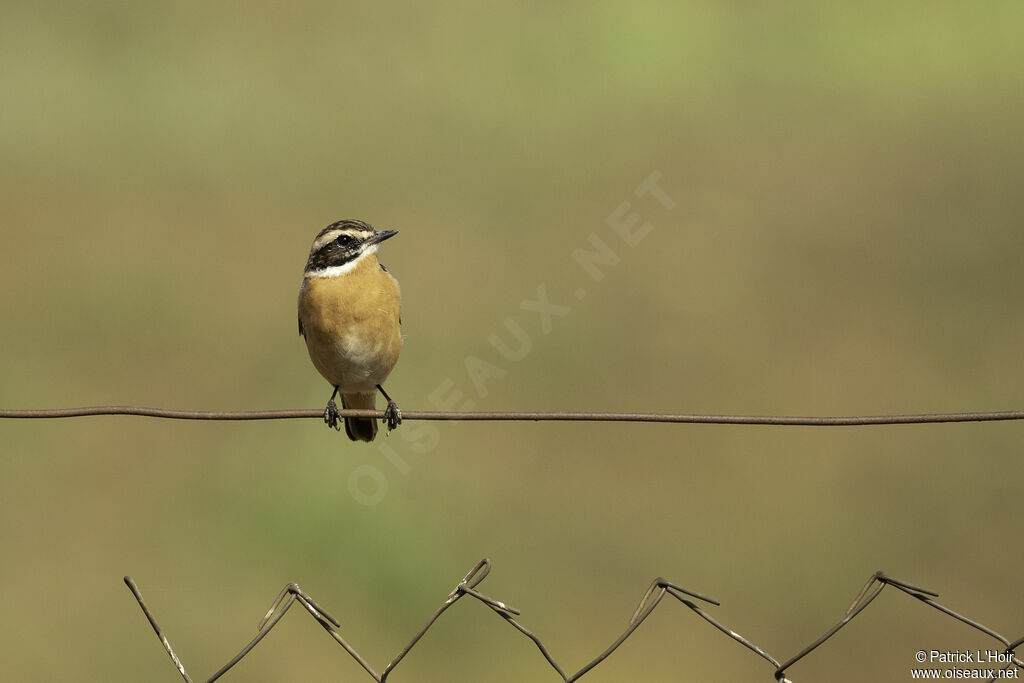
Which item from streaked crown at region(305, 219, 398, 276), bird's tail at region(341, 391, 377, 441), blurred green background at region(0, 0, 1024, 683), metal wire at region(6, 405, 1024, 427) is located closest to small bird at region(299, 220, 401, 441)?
streaked crown at region(305, 219, 398, 276)

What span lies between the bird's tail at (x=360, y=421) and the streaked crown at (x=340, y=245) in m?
0.98

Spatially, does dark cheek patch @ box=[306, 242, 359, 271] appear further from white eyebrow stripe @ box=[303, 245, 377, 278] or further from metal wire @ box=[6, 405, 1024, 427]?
metal wire @ box=[6, 405, 1024, 427]

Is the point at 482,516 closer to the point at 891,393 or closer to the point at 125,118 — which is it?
the point at 891,393

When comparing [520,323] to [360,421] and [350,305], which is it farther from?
[350,305]

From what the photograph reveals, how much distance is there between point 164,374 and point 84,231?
12.4 ft

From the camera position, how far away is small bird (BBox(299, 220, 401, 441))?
611 centimetres

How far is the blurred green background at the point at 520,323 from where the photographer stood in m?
8.98

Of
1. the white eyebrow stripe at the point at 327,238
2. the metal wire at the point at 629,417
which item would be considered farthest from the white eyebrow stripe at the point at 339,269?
the metal wire at the point at 629,417

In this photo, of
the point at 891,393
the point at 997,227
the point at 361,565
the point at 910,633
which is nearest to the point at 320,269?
the point at 361,565

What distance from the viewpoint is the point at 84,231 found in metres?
14.9

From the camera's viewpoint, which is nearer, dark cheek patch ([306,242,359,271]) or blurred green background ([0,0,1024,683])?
dark cheek patch ([306,242,359,271])

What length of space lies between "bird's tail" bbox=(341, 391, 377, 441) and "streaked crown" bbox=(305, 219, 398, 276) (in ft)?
3.21

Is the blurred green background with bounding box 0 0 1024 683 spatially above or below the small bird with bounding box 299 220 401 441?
below

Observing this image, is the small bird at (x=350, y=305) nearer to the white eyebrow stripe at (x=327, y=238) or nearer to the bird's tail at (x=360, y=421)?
the white eyebrow stripe at (x=327, y=238)
